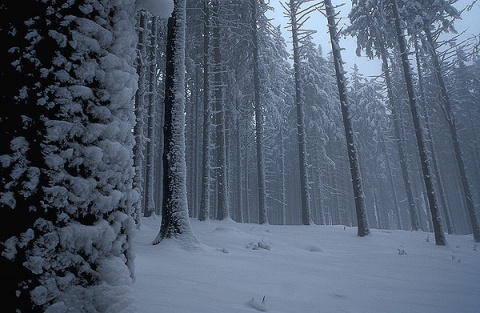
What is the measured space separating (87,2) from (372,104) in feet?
107

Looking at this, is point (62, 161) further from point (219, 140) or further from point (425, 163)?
point (219, 140)

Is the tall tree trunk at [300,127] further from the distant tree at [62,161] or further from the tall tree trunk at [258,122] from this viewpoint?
the distant tree at [62,161]

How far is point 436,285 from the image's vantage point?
4.69m

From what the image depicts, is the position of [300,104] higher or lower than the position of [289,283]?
higher

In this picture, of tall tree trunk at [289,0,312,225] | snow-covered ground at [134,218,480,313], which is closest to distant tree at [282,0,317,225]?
tall tree trunk at [289,0,312,225]

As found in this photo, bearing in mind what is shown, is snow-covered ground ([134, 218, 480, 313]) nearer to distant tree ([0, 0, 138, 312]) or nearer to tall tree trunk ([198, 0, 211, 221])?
distant tree ([0, 0, 138, 312])

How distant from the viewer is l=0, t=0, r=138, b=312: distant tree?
33.3 inches

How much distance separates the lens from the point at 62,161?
951 mm

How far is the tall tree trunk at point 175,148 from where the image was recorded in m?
5.25

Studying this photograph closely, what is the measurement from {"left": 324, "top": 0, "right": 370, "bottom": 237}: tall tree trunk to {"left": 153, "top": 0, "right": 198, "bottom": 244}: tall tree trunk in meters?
7.59

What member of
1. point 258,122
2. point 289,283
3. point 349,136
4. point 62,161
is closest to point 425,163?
point 349,136

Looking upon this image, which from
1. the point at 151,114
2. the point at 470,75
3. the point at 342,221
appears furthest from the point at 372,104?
the point at 151,114

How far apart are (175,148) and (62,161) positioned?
4758 mm

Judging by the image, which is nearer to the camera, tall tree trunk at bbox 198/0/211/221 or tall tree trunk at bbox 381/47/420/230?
tall tree trunk at bbox 198/0/211/221
